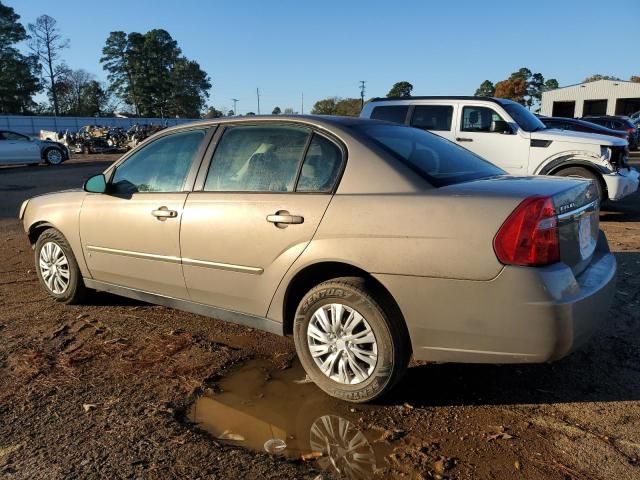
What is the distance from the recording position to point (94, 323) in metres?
4.57

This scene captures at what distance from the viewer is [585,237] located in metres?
3.12

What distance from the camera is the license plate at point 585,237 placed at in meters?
3.04

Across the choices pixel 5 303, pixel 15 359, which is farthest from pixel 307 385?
pixel 5 303

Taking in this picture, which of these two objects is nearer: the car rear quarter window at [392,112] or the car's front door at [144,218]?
the car's front door at [144,218]

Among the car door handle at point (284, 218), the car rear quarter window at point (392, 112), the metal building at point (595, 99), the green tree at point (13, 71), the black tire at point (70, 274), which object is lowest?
the black tire at point (70, 274)

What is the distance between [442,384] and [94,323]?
2.95 metres

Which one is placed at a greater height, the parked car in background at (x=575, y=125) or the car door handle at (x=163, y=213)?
the parked car in background at (x=575, y=125)

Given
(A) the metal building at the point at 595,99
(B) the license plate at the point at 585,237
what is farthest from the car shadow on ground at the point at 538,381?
(A) the metal building at the point at 595,99

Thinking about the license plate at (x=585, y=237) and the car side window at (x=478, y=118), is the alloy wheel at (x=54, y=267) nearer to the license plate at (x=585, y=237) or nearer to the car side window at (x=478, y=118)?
the license plate at (x=585, y=237)

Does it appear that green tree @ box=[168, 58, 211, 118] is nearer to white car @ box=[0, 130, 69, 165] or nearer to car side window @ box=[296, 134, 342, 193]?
white car @ box=[0, 130, 69, 165]

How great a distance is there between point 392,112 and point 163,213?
22.5ft

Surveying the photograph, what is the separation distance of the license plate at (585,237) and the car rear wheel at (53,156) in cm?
2395

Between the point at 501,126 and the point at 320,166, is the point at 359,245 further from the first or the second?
the point at 501,126

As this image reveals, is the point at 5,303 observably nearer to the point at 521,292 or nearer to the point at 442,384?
the point at 442,384
